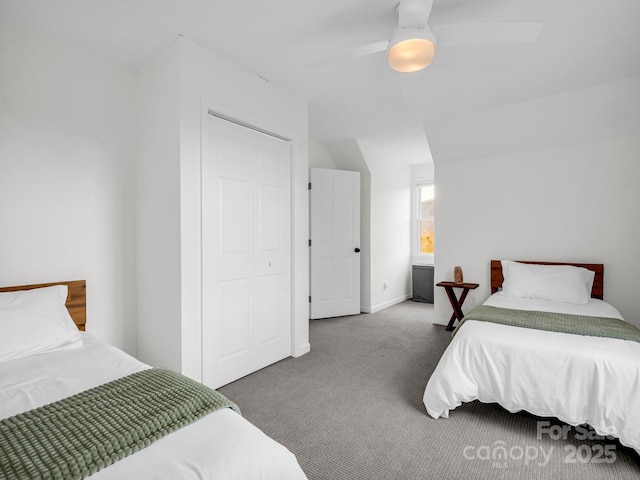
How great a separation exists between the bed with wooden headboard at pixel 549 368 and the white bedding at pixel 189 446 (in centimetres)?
145

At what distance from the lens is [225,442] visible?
3.34 ft

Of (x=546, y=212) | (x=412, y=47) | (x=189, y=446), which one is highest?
(x=412, y=47)

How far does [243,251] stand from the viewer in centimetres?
273

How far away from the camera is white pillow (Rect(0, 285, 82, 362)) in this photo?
1738 millimetres

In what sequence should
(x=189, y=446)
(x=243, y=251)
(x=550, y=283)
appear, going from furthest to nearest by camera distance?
(x=550, y=283) < (x=243, y=251) < (x=189, y=446)

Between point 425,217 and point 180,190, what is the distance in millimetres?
4840

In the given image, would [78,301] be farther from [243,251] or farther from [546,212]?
[546,212]

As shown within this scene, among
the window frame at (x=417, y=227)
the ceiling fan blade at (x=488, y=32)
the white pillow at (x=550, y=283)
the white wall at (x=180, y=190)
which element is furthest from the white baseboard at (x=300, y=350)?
the window frame at (x=417, y=227)

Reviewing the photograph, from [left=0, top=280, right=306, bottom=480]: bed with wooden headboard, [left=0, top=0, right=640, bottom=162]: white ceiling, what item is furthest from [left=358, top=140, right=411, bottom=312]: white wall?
[left=0, top=280, right=306, bottom=480]: bed with wooden headboard

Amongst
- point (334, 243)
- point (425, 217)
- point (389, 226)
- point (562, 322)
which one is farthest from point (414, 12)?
point (425, 217)

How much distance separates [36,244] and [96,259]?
0.37 meters

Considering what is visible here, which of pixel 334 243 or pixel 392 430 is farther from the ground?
pixel 334 243

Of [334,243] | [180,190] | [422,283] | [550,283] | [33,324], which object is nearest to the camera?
[33,324]

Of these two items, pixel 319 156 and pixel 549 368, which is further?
pixel 319 156
